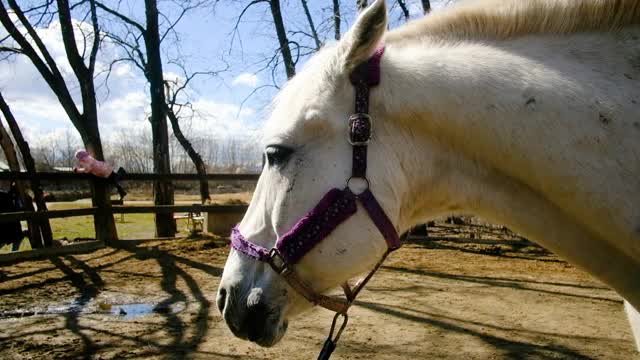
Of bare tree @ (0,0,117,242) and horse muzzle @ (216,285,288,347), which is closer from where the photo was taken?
horse muzzle @ (216,285,288,347)

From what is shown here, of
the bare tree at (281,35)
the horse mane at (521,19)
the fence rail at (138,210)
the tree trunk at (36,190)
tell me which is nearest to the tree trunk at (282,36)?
the bare tree at (281,35)

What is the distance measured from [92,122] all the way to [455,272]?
10.00 meters

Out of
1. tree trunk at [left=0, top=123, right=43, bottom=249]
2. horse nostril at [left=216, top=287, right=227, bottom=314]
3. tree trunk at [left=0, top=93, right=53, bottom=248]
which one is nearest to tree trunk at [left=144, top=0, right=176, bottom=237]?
tree trunk at [left=0, top=93, right=53, bottom=248]

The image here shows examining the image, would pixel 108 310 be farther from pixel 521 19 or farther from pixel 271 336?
pixel 521 19

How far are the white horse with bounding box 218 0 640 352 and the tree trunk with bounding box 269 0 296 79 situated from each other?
513 inches

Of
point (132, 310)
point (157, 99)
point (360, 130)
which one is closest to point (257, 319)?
point (360, 130)

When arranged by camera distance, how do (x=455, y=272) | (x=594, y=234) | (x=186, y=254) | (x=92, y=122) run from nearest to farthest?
(x=594, y=234), (x=455, y=272), (x=186, y=254), (x=92, y=122)

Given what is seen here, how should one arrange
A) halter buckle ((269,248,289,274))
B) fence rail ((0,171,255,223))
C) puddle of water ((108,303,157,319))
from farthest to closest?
1. fence rail ((0,171,255,223))
2. puddle of water ((108,303,157,319))
3. halter buckle ((269,248,289,274))

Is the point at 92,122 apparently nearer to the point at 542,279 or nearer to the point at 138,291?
the point at 138,291

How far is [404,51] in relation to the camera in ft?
5.60

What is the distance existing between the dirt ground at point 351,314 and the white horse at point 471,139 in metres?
2.81

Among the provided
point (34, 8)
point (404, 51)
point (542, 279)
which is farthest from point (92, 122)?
point (404, 51)

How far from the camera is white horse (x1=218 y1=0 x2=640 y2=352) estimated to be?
1.40 metres

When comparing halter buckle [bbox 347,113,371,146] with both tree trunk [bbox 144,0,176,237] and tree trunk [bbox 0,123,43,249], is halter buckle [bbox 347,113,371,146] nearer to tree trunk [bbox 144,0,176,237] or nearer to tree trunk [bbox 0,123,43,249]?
tree trunk [bbox 0,123,43,249]
